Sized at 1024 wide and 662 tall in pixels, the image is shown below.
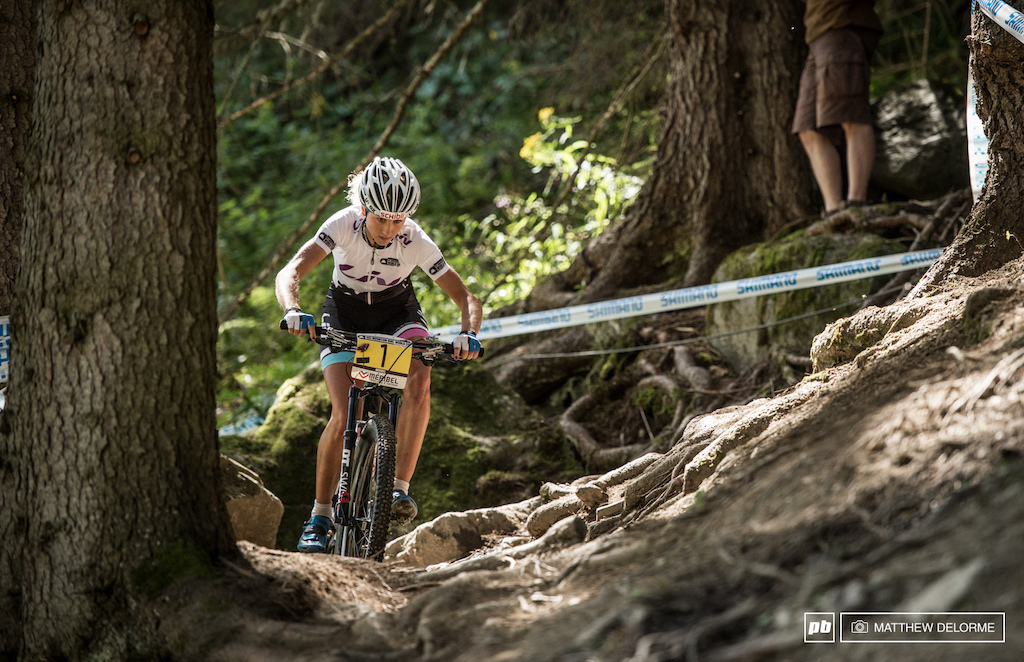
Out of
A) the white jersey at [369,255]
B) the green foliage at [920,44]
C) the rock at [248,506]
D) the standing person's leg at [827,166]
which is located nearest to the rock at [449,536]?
the rock at [248,506]

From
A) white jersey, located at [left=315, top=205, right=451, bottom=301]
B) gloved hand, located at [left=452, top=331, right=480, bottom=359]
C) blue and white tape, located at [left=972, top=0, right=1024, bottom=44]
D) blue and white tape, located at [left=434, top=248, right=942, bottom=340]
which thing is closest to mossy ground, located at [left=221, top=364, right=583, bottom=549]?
blue and white tape, located at [left=434, top=248, right=942, bottom=340]

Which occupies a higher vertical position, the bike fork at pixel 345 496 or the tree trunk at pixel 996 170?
the tree trunk at pixel 996 170

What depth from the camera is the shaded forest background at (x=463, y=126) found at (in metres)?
9.50

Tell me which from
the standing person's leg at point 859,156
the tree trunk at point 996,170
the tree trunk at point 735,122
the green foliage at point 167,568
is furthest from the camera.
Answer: the tree trunk at point 735,122

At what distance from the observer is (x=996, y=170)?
4.55 m

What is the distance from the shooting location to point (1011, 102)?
4.50m

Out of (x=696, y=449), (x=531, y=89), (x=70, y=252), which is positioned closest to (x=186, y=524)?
(x=70, y=252)

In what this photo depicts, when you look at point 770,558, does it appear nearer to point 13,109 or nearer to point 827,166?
point 13,109

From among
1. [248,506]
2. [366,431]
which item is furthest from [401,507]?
[248,506]

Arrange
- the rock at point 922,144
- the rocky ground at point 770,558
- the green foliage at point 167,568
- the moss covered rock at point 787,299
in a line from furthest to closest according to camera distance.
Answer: the rock at point 922,144 < the moss covered rock at point 787,299 < the green foliage at point 167,568 < the rocky ground at point 770,558

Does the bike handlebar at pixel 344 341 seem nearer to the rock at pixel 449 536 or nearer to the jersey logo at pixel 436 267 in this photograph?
the jersey logo at pixel 436 267

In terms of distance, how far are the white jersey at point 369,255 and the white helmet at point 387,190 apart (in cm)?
19

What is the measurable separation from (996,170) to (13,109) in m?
4.99

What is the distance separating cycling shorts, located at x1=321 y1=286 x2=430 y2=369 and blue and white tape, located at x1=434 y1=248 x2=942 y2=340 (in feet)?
3.56
